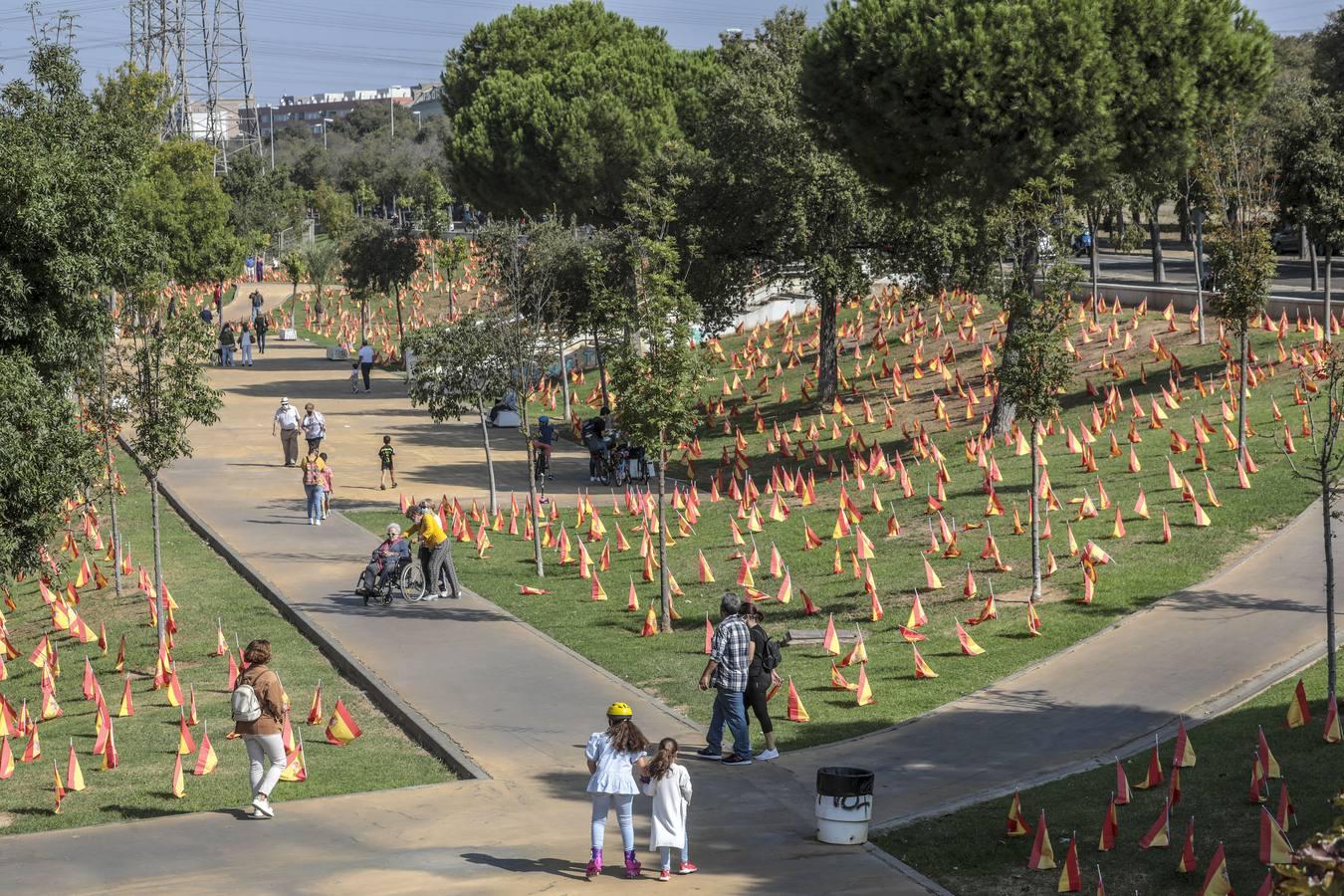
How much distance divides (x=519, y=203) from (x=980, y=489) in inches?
1503

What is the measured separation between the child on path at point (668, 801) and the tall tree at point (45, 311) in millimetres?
7834

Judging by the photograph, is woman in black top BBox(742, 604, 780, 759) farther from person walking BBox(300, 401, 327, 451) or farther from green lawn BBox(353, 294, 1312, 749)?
person walking BBox(300, 401, 327, 451)

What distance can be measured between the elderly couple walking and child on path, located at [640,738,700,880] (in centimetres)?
232

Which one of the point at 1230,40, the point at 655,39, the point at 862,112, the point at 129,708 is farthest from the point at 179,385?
the point at 655,39

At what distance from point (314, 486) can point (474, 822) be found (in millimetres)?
15599

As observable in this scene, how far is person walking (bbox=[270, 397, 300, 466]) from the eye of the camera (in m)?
33.2

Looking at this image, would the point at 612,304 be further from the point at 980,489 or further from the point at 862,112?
the point at 862,112

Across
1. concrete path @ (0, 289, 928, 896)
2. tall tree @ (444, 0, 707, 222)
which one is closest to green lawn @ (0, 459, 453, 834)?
concrete path @ (0, 289, 928, 896)

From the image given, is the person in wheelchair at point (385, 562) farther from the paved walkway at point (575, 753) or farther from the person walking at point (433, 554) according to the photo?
the paved walkway at point (575, 753)

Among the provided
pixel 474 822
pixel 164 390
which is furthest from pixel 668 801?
pixel 164 390

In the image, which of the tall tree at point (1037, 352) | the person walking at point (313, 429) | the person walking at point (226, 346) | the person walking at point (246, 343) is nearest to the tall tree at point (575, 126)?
the person walking at point (246, 343)

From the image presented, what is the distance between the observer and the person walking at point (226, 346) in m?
50.4

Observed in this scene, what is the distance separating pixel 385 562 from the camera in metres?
21.0

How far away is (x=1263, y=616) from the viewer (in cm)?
1727
